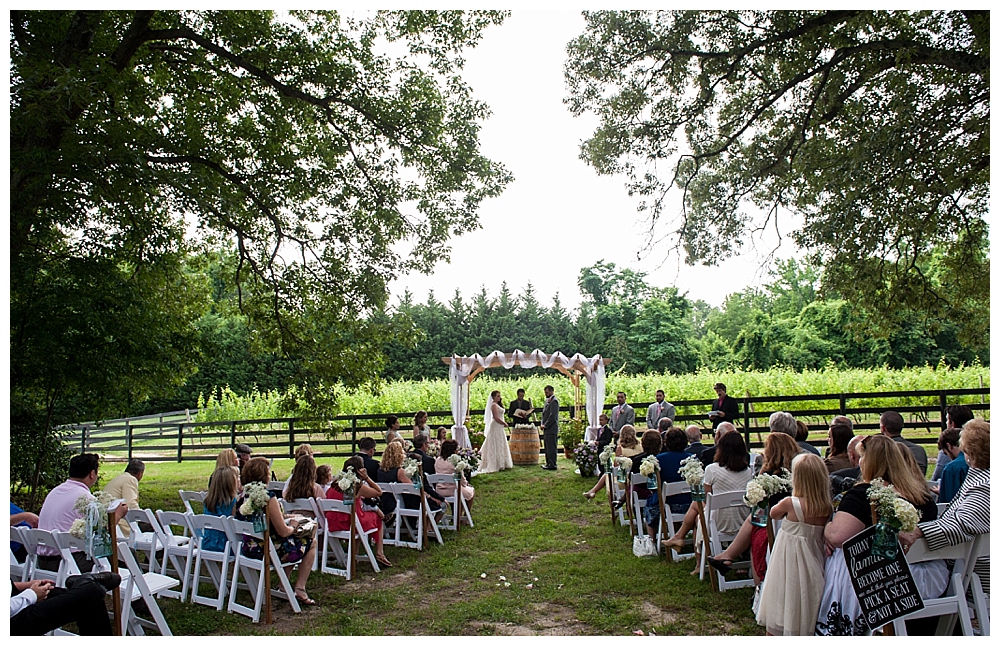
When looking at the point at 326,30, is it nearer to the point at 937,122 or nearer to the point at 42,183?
the point at 42,183

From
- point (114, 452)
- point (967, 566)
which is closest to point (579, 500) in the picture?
point (967, 566)

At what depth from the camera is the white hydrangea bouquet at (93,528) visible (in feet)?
14.1

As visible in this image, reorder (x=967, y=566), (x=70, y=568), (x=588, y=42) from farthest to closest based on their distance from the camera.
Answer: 1. (x=588, y=42)
2. (x=70, y=568)
3. (x=967, y=566)

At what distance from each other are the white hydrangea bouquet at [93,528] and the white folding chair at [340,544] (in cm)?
195

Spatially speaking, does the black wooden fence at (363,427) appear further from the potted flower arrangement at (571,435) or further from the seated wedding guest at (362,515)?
the seated wedding guest at (362,515)

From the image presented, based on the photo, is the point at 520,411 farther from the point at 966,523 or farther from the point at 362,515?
the point at 966,523

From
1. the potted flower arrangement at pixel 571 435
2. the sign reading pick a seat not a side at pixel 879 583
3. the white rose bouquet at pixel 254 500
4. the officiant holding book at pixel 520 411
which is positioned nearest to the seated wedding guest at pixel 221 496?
the white rose bouquet at pixel 254 500

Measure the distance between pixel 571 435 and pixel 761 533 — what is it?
9.92m

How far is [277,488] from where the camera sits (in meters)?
6.99

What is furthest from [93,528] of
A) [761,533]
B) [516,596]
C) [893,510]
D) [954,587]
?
[954,587]

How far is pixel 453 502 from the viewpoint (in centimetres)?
815

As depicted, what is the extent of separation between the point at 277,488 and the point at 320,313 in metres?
3.88

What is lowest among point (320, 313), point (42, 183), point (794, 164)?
point (320, 313)

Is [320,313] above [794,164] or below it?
below
